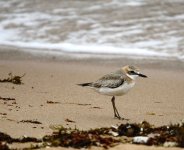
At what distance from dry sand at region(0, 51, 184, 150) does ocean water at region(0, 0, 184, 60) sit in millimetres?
1004

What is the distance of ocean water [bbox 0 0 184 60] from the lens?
11.5 metres

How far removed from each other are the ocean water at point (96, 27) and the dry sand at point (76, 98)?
100cm

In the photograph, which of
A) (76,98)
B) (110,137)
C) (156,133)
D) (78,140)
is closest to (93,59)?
(76,98)

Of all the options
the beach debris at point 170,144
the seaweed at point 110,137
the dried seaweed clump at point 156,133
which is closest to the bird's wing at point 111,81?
the dried seaweed clump at point 156,133

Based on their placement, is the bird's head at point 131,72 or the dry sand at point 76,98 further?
the bird's head at point 131,72

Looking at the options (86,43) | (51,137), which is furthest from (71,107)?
(86,43)

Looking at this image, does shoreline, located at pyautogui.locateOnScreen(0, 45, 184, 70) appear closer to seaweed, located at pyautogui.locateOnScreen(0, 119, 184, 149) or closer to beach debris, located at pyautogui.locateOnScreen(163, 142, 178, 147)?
seaweed, located at pyautogui.locateOnScreen(0, 119, 184, 149)

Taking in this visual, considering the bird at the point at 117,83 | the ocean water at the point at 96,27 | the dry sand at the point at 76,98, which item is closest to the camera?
the dry sand at the point at 76,98

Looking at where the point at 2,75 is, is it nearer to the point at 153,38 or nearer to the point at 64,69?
the point at 64,69

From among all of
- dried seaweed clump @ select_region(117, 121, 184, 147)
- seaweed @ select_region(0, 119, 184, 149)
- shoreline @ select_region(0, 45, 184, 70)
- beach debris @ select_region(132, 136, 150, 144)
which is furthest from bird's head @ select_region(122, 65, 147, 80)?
shoreline @ select_region(0, 45, 184, 70)

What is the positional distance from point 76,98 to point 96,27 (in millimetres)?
5481

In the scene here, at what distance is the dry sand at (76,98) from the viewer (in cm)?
626

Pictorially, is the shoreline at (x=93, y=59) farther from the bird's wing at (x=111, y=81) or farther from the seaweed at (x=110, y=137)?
the seaweed at (x=110, y=137)

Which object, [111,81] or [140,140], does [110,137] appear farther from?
[111,81]
